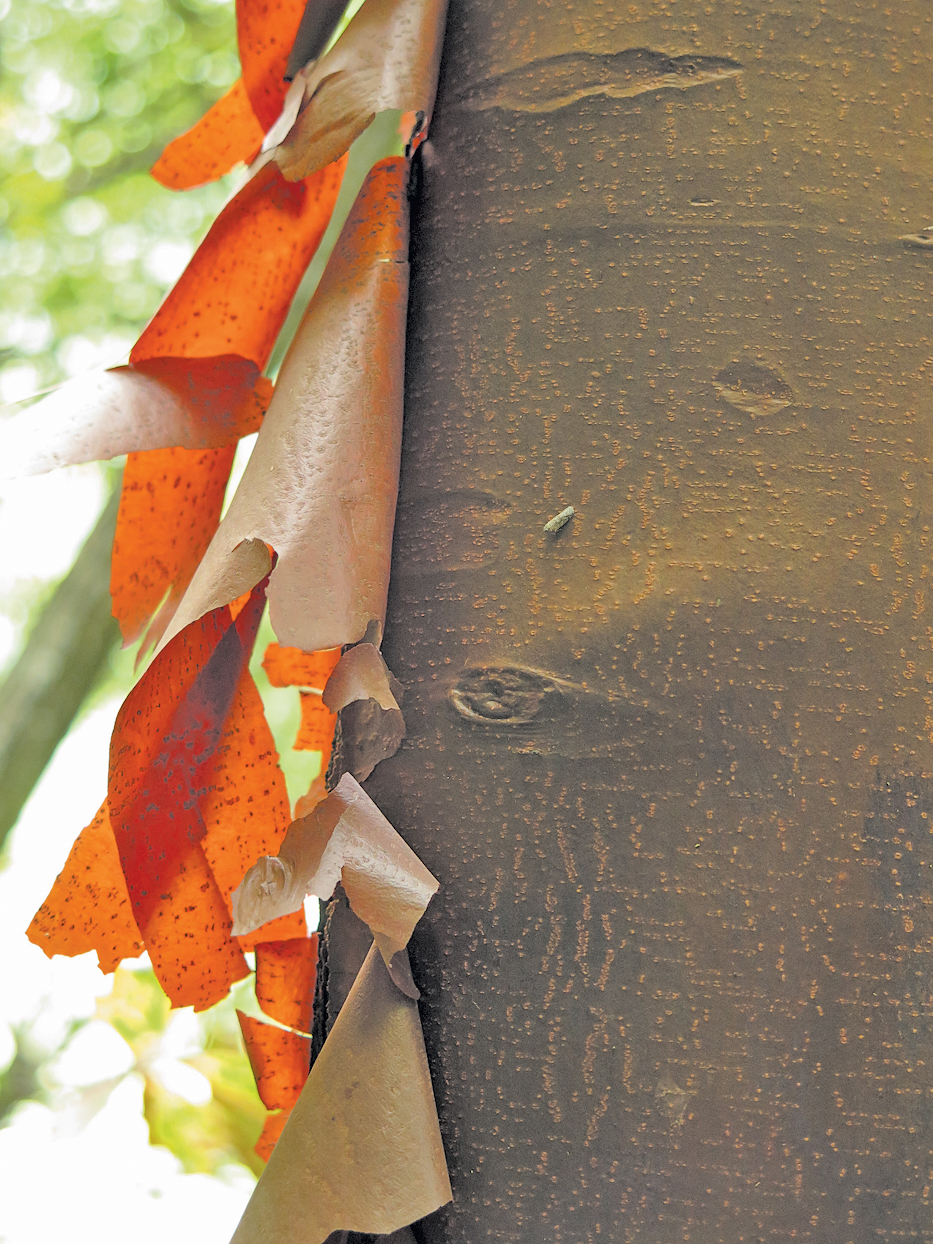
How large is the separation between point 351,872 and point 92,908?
17cm

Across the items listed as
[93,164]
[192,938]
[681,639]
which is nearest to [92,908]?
[192,938]

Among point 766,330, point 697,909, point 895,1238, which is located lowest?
point 895,1238

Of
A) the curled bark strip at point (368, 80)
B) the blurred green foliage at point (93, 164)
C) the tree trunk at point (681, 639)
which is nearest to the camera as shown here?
the tree trunk at point (681, 639)

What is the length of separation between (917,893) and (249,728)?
0.32 metres

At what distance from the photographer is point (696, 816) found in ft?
1.29

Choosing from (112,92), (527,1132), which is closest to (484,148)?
(527,1132)

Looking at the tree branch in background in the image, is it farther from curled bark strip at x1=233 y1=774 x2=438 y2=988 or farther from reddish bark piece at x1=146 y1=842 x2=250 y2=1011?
curled bark strip at x1=233 y1=774 x2=438 y2=988

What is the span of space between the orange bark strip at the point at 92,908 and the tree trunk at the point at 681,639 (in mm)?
162

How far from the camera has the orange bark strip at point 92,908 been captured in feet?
1.61

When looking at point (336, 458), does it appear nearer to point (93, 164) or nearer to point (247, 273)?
point (247, 273)

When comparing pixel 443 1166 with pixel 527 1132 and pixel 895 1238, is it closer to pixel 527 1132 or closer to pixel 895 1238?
pixel 527 1132

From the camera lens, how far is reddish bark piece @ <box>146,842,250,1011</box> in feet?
1.67

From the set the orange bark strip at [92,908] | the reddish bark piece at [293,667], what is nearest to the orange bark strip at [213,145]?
the reddish bark piece at [293,667]

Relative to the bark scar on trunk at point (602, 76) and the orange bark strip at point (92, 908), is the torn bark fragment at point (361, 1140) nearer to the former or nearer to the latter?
the orange bark strip at point (92, 908)
